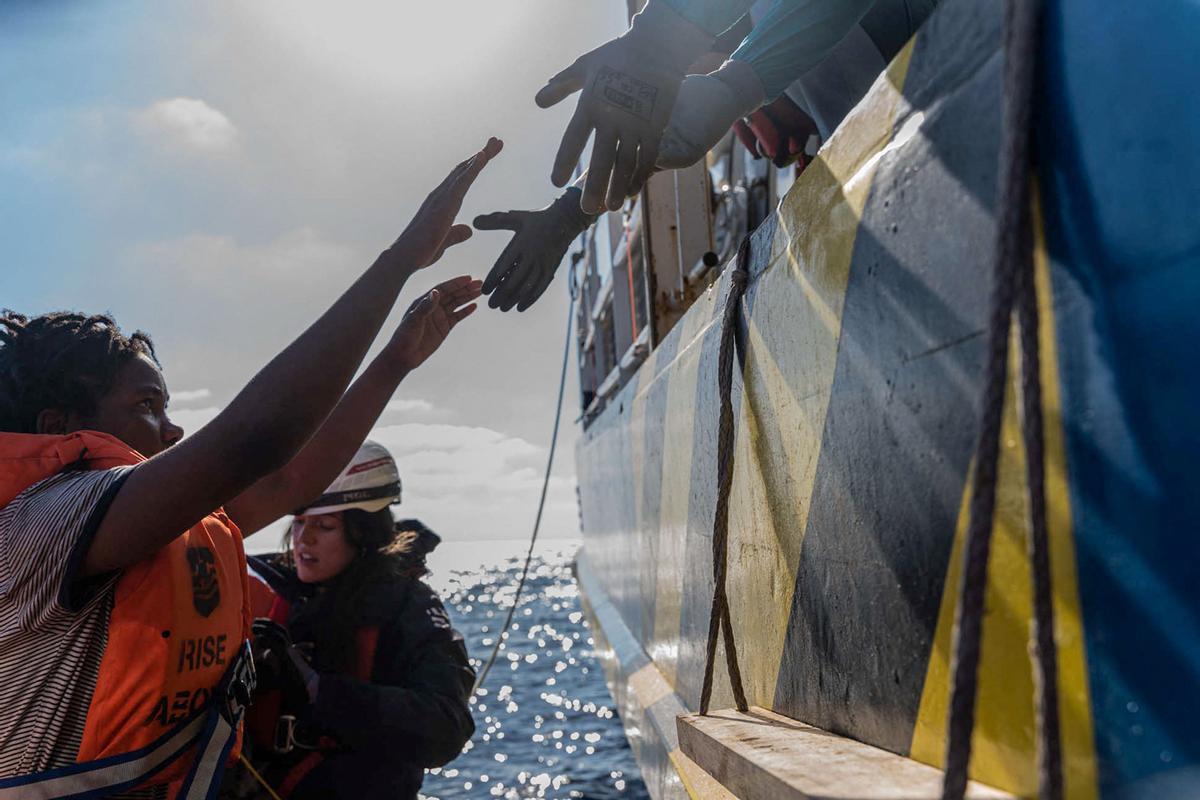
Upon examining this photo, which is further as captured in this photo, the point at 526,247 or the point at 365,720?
the point at 365,720

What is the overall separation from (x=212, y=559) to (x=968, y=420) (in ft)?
4.88

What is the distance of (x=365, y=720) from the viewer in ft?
8.06

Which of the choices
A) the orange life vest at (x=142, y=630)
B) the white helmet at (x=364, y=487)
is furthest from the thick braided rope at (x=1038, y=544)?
the white helmet at (x=364, y=487)

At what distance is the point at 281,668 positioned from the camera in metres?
2.39

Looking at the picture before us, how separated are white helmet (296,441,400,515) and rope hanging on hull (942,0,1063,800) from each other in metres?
2.38

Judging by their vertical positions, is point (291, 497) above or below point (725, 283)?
below

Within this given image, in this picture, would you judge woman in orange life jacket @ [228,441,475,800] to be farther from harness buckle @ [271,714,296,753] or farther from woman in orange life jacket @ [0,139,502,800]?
woman in orange life jacket @ [0,139,502,800]

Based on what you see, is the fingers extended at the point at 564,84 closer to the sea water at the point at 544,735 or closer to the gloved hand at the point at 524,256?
the gloved hand at the point at 524,256

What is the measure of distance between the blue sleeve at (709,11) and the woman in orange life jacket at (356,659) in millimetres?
1931

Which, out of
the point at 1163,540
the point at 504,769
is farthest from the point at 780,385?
the point at 504,769

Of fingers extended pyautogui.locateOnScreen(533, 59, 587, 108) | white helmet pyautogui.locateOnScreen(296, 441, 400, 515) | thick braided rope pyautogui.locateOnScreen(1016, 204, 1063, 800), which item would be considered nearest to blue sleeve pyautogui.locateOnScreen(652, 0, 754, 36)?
fingers extended pyautogui.locateOnScreen(533, 59, 587, 108)

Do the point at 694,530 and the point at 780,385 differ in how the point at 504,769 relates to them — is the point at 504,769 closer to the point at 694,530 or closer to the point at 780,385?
the point at 694,530

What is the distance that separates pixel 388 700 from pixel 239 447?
1.41 metres

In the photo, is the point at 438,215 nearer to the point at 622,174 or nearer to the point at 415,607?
the point at 622,174
